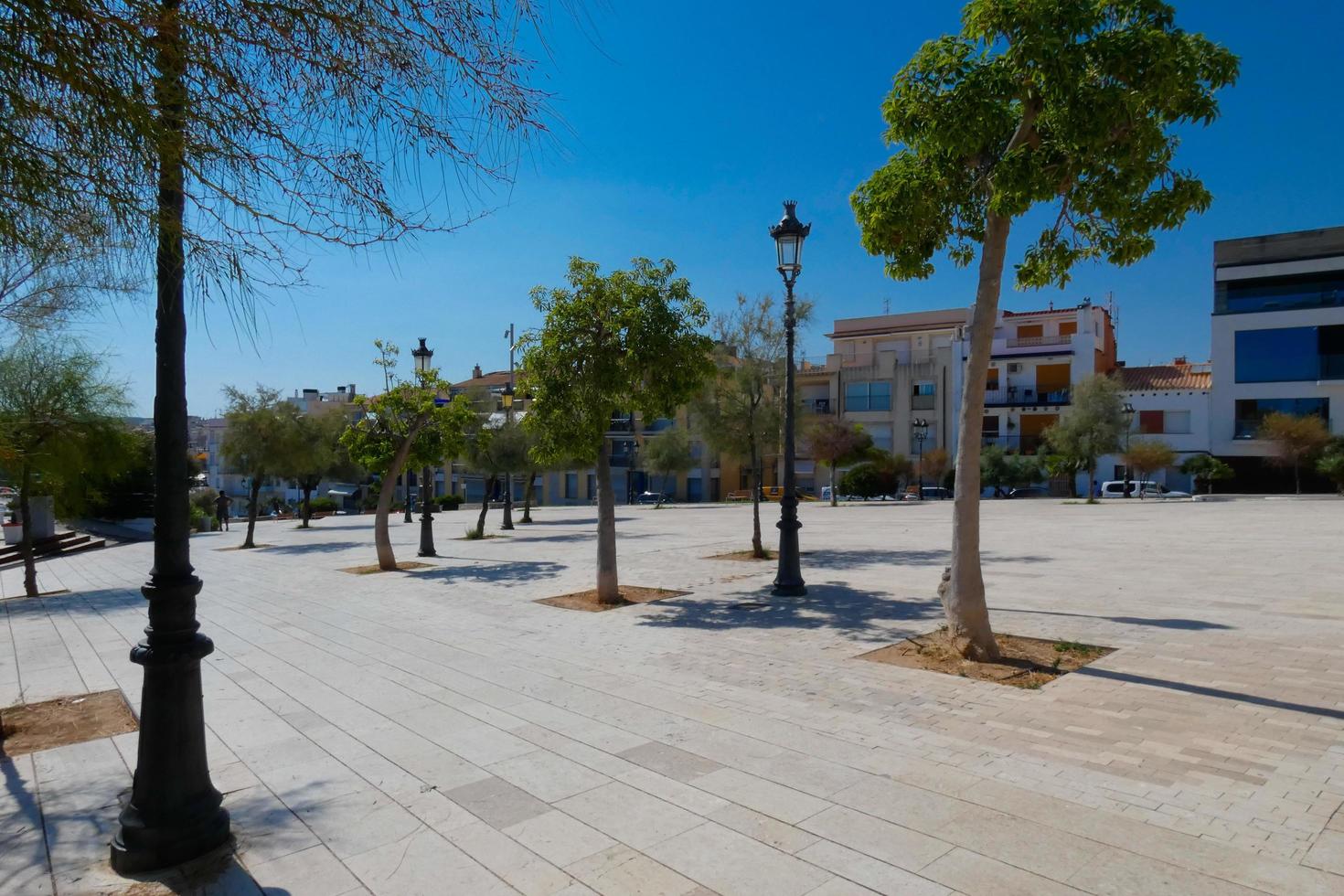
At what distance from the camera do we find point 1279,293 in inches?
1750

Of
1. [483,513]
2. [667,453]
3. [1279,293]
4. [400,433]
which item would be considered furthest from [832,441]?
[400,433]

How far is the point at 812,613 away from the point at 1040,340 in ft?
166

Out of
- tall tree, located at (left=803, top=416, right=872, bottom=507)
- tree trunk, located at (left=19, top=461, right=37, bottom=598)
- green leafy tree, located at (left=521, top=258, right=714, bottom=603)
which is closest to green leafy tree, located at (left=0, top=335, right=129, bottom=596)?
tree trunk, located at (left=19, top=461, right=37, bottom=598)

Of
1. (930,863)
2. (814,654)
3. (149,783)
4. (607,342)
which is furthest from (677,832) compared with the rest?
(607,342)

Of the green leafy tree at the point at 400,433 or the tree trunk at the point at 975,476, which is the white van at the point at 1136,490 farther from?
the tree trunk at the point at 975,476

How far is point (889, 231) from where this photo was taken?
291 inches

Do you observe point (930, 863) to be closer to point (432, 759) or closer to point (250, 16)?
point (432, 759)

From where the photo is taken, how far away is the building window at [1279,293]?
43125 millimetres

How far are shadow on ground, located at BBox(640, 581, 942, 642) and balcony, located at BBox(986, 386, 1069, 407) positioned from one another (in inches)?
1830

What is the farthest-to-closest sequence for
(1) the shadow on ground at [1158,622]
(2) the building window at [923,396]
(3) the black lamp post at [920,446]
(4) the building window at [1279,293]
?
(2) the building window at [923,396]
(3) the black lamp post at [920,446]
(4) the building window at [1279,293]
(1) the shadow on ground at [1158,622]

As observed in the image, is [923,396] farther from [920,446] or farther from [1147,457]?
[1147,457]

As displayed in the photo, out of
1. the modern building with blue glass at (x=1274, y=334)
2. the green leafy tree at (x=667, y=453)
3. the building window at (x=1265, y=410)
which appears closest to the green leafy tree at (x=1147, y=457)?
the modern building with blue glass at (x=1274, y=334)

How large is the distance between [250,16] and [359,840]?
11.9 ft

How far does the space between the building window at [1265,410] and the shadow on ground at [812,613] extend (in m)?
42.9
